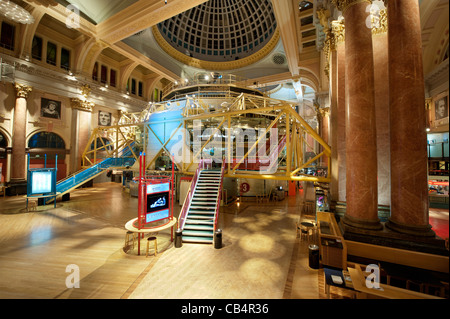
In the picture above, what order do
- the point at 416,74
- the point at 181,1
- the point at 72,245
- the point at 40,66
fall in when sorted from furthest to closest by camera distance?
the point at 40,66, the point at 181,1, the point at 72,245, the point at 416,74

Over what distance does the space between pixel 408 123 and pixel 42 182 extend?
16.6 metres

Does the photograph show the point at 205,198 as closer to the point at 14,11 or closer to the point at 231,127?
the point at 231,127

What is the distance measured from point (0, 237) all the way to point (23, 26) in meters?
17.0

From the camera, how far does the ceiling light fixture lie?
11447 millimetres

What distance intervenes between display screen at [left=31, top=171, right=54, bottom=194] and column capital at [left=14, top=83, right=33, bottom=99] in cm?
856

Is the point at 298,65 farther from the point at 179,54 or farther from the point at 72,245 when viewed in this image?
the point at 72,245

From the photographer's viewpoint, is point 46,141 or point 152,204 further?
point 46,141

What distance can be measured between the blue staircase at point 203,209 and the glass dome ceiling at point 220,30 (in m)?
24.9

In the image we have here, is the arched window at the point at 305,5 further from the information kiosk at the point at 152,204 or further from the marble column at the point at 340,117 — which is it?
the information kiosk at the point at 152,204

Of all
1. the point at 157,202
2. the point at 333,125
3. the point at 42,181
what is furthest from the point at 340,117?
the point at 42,181

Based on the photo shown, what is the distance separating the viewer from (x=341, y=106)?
6852 millimetres

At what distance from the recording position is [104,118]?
21.3 m

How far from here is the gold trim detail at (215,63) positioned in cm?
2431
